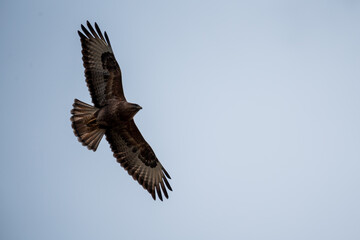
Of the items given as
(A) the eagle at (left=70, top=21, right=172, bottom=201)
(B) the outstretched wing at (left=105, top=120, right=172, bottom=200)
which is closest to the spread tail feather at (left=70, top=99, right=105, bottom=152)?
(A) the eagle at (left=70, top=21, right=172, bottom=201)

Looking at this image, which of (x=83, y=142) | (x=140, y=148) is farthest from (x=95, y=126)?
(x=140, y=148)

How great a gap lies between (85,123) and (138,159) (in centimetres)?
155

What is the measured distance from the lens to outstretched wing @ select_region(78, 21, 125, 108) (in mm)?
9289

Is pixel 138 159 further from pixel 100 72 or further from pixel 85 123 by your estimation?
pixel 100 72

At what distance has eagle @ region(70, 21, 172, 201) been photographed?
9.12 metres

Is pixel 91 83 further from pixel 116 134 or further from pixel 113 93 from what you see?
pixel 116 134

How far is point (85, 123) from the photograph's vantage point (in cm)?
Answer: 916

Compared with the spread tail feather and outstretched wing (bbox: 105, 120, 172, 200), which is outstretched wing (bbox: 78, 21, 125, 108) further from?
outstretched wing (bbox: 105, 120, 172, 200)

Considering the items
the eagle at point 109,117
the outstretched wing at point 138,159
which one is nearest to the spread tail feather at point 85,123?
the eagle at point 109,117

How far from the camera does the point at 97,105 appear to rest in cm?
931

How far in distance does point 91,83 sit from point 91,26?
1330 millimetres

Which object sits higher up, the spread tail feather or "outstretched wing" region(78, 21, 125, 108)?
"outstretched wing" region(78, 21, 125, 108)

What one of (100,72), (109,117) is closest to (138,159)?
(109,117)

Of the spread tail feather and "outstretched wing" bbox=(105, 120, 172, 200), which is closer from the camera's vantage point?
the spread tail feather
